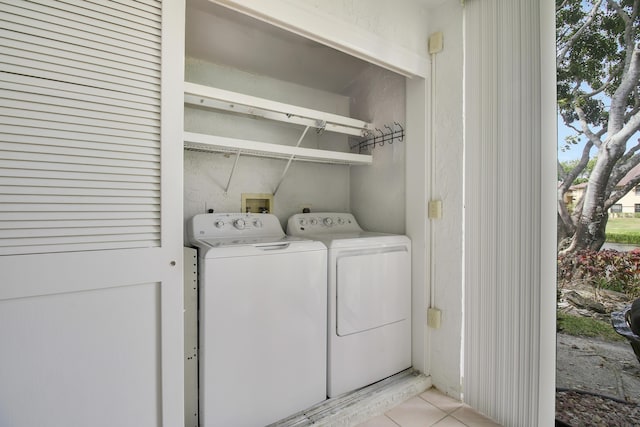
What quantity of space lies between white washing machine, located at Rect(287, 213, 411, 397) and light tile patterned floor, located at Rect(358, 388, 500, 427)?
0.20 metres

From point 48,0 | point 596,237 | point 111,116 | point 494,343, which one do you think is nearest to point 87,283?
point 111,116

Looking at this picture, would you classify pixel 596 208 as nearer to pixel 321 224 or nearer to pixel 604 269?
pixel 604 269

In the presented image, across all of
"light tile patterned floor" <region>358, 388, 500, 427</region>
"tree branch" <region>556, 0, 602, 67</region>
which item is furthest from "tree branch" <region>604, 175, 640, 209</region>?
"light tile patterned floor" <region>358, 388, 500, 427</region>

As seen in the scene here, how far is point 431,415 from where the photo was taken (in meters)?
1.74

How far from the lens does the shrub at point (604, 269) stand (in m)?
1.38

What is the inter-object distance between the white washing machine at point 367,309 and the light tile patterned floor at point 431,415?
0.67 ft

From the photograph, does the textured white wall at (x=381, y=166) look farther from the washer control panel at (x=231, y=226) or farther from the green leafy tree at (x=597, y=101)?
the green leafy tree at (x=597, y=101)

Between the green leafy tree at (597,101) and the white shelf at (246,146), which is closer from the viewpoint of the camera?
the green leafy tree at (597,101)

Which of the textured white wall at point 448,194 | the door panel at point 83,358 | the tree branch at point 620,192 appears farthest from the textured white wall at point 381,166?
the door panel at point 83,358

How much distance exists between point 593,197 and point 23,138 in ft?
7.70

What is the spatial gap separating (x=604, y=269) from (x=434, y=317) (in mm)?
914

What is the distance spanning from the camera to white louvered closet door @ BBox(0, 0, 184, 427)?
0.93 metres

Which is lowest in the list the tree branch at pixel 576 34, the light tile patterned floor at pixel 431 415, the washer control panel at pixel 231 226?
the light tile patterned floor at pixel 431 415

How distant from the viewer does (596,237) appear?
58.5 inches
